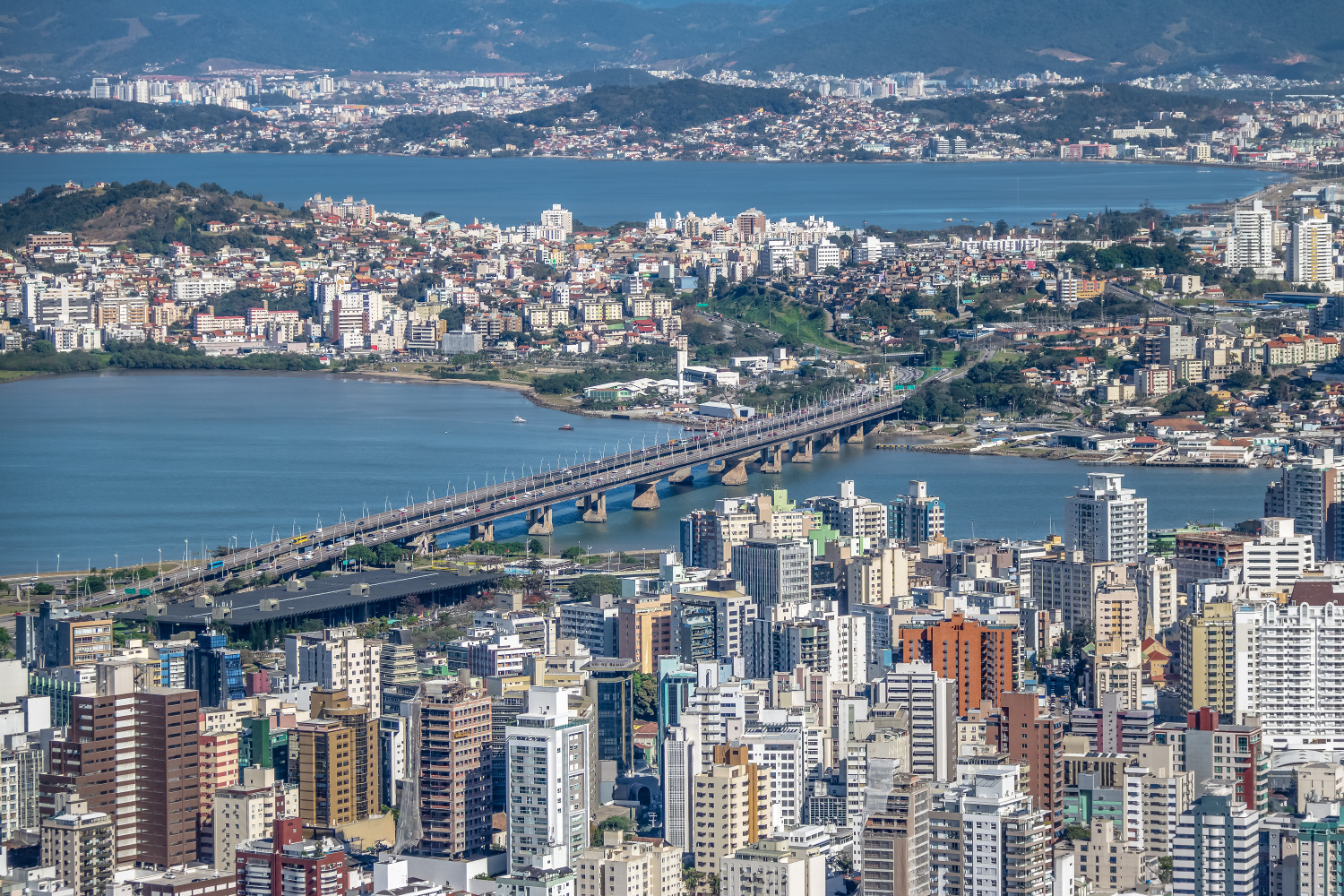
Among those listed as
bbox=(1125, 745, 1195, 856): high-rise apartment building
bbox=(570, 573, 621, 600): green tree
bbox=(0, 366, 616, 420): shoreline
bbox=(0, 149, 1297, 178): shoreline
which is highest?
bbox=(0, 149, 1297, 178): shoreline

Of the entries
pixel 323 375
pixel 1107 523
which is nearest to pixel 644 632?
pixel 1107 523

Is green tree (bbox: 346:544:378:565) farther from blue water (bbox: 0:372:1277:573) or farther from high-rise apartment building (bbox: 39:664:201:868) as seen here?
high-rise apartment building (bbox: 39:664:201:868)

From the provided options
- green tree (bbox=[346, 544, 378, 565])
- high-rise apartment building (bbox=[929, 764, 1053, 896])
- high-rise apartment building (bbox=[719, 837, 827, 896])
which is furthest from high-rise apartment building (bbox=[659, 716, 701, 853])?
green tree (bbox=[346, 544, 378, 565])

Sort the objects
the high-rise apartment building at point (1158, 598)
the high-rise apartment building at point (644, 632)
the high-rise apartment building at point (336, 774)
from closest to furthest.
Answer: the high-rise apartment building at point (336, 774) < the high-rise apartment building at point (644, 632) < the high-rise apartment building at point (1158, 598)

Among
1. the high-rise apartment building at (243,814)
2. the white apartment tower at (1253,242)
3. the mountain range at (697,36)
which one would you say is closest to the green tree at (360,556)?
the high-rise apartment building at (243,814)

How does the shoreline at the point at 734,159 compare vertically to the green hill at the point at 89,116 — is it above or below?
below

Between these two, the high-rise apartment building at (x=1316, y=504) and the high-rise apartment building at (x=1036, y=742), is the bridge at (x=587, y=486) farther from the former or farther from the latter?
the high-rise apartment building at (x=1036, y=742)

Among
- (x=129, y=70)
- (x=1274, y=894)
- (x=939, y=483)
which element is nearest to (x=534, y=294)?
(x=939, y=483)
